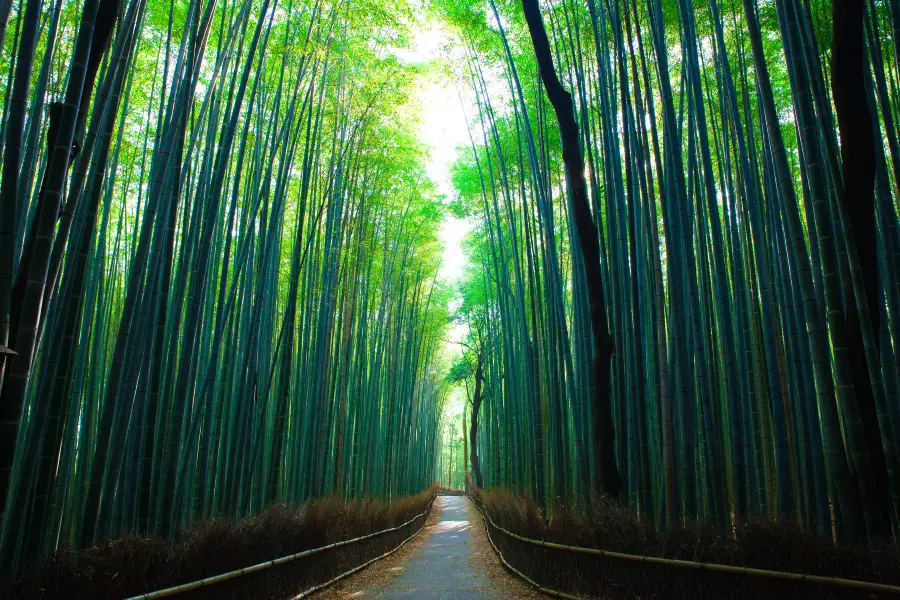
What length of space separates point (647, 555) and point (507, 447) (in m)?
7.68

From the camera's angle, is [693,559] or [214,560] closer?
[693,559]

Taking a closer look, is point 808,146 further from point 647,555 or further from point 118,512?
point 118,512

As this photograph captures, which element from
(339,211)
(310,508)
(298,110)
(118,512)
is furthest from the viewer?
(339,211)

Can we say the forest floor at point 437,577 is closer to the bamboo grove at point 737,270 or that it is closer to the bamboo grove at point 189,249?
the bamboo grove at point 737,270

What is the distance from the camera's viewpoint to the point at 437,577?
15.7ft

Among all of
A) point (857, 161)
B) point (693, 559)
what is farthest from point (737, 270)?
point (693, 559)

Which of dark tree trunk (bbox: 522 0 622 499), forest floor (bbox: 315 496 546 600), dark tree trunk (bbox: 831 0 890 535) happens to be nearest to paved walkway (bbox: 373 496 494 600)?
forest floor (bbox: 315 496 546 600)

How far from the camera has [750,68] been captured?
5.33 metres

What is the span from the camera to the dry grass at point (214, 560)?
185cm

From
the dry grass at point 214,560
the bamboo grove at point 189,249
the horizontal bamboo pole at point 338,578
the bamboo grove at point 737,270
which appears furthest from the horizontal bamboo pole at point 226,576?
the bamboo grove at point 737,270

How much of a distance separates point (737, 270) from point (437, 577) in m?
3.47

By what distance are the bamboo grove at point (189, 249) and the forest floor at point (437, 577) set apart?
1.08 metres

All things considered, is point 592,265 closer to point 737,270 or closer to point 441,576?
point 737,270

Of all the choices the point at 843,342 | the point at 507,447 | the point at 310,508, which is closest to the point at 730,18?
the point at 843,342
